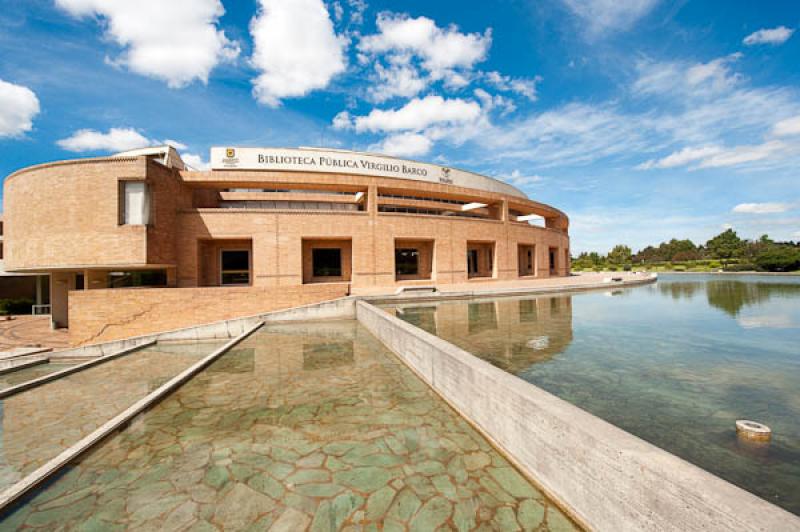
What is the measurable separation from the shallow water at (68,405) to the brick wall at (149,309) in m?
5.04

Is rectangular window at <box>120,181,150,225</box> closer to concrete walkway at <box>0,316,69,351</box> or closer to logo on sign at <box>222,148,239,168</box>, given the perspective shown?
concrete walkway at <box>0,316,69,351</box>

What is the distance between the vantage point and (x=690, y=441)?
3615 millimetres

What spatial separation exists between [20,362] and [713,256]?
10290cm

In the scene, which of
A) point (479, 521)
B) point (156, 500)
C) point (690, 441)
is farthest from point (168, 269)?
point (690, 441)

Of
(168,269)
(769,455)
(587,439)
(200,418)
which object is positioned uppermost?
(168,269)

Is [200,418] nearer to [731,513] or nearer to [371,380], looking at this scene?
[371,380]

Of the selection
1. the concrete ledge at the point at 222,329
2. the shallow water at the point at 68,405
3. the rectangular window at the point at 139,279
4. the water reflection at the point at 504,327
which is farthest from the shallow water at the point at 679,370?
the rectangular window at the point at 139,279

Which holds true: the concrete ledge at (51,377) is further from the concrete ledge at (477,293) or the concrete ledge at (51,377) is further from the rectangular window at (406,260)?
the rectangular window at (406,260)

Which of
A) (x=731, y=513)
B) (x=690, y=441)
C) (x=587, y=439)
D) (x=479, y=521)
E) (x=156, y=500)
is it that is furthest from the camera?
(x=690, y=441)

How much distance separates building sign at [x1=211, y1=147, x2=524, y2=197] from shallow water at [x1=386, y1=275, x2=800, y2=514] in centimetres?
1806

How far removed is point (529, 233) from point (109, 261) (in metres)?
30.4

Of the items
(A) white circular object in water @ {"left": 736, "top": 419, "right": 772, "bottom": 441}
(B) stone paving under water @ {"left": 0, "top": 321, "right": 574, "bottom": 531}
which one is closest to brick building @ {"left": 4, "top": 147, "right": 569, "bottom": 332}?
(B) stone paving under water @ {"left": 0, "top": 321, "right": 574, "bottom": 531}

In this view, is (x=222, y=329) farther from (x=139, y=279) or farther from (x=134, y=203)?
(x=139, y=279)

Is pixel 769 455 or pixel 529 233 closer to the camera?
pixel 769 455
